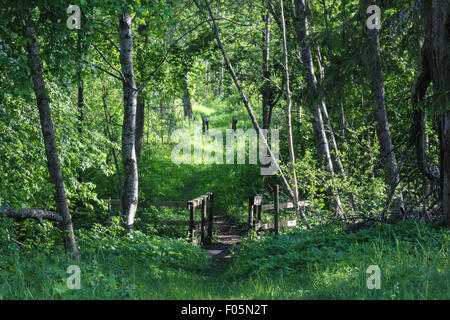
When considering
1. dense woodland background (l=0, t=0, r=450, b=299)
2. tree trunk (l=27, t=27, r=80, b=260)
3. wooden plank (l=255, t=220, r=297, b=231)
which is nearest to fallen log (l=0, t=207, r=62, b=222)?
dense woodland background (l=0, t=0, r=450, b=299)

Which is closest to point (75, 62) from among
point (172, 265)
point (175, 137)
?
point (172, 265)

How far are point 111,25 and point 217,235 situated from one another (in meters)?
7.16

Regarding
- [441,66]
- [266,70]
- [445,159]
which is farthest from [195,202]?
[441,66]

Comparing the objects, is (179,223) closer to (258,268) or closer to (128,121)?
(128,121)

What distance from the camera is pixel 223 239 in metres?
14.8

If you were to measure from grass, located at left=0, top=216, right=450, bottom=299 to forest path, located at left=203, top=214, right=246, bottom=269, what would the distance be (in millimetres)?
1600

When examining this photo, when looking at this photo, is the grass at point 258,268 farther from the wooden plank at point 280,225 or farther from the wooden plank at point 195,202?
the wooden plank at point 280,225

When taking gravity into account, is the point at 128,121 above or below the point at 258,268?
above

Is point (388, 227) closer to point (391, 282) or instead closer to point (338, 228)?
point (338, 228)

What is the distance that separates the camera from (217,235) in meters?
15.0

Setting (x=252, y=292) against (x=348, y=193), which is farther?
(x=348, y=193)

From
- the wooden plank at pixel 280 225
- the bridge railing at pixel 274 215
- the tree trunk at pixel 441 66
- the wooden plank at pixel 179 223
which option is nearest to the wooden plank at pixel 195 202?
the wooden plank at pixel 179 223

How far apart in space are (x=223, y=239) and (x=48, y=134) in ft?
29.3

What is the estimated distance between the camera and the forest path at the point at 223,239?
1135 cm
